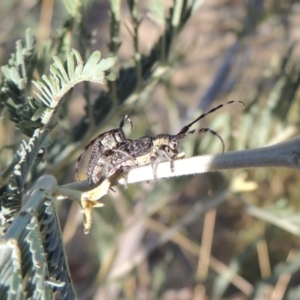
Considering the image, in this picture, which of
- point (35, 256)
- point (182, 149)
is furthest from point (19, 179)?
point (182, 149)

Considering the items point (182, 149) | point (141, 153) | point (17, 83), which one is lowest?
point (182, 149)

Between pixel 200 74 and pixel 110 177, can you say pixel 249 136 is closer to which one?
pixel 110 177

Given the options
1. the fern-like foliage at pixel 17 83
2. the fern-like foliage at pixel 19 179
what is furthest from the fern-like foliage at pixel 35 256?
the fern-like foliage at pixel 17 83

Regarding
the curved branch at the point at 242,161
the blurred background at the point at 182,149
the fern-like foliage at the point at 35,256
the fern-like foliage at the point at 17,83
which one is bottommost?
the blurred background at the point at 182,149

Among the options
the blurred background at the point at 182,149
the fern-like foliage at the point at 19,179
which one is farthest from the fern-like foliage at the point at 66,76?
the blurred background at the point at 182,149

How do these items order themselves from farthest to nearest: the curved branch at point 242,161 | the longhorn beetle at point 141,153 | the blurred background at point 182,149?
the blurred background at point 182,149
the longhorn beetle at point 141,153
the curved branch at point 242,161

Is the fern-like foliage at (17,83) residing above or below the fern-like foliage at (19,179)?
above

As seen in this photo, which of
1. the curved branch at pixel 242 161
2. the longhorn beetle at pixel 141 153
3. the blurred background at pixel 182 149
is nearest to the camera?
the curved branch at pixel 242 161

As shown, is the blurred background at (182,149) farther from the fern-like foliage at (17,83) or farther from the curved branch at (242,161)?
the curved branch at (242,161)

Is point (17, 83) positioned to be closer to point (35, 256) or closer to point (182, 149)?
point (35, 256)

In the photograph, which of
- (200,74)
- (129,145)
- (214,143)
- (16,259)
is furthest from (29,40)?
(200,74)

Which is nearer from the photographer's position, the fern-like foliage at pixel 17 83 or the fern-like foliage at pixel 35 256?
the fern-like foliage at pixel 35 256

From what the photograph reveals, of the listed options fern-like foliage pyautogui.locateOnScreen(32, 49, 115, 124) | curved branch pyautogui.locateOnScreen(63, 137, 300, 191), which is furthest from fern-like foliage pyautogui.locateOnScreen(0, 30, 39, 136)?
curved branch pyautogui.locateOnScreen(63, 137, 300, 191)
